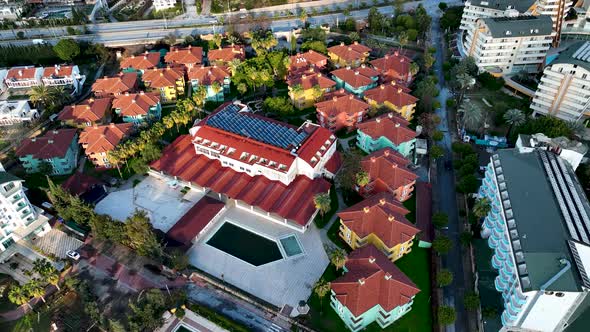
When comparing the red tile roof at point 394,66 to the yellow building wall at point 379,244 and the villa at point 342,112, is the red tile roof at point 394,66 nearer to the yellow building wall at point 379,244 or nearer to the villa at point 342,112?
the villa at point 342,112

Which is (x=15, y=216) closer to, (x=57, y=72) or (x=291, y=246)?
(x=291, y=246)

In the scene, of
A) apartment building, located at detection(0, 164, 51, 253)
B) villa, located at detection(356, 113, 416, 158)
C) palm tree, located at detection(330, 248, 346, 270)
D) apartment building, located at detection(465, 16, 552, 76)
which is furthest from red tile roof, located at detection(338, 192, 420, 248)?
apartment building, located at detection(465, 16, 552, 76)

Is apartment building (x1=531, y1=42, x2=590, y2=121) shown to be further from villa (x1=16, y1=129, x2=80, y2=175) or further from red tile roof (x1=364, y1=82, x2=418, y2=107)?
villa (x1=16, y1=129, x2=80, y2=175)

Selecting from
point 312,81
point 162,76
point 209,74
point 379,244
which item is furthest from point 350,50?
point 379,244

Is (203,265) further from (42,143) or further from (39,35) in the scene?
(39,35)

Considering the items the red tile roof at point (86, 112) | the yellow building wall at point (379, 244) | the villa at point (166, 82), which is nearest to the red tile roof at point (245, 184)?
the yellow building wall at point (379, 244)

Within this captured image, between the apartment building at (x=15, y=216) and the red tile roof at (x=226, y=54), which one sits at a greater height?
the red tile roof at (x=226, y=54)

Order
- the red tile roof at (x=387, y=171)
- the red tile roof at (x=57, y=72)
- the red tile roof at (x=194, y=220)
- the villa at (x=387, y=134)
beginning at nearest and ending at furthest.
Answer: the red tile roof at (x=194, y=220), the red tile roof at (x=387, y=171), the villa at (x=387, y=134), the red tile roof at (x=57, y=72)
